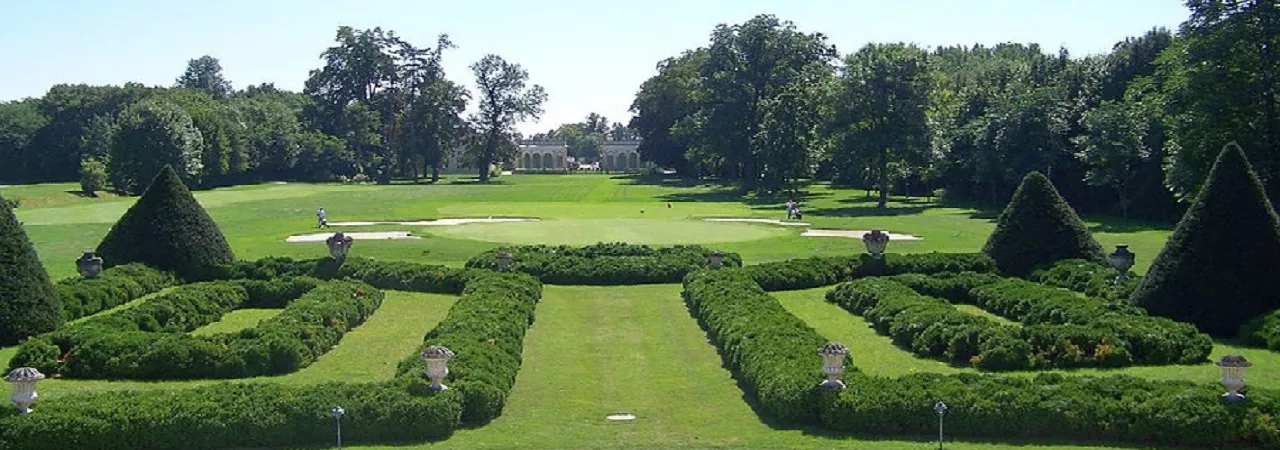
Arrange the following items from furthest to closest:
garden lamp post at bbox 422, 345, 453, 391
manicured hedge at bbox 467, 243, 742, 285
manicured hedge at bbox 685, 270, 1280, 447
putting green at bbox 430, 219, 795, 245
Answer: putting green at bbox 430, 219, 795, 245 → manicured hedge at bbox 467, 243, 742, 285 → garden lamp post at bbox 422, 345, 453, 391 → manicured hedge at bbox 685, 270, 1280, 447

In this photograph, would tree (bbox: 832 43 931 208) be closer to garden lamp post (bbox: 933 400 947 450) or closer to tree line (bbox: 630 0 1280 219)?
tree line (bbox: 630 0 1280 219)

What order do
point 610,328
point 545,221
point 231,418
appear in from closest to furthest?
point 231,418
point 610,328
point 545,221

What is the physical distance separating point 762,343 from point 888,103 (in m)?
54.8

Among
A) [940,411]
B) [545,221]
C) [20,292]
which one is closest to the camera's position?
[940,411]

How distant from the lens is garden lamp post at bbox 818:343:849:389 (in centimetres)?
1797

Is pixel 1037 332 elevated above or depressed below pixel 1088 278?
above

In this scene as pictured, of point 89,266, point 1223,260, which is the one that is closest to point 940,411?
point 1223,260

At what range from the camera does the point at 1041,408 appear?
17062 millimetres

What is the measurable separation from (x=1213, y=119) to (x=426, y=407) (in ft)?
130

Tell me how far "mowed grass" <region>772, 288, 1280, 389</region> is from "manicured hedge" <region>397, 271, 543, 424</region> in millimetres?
6769

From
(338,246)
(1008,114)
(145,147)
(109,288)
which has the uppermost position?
(1008,114)

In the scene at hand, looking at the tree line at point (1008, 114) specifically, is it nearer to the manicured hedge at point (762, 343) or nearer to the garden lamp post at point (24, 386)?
the manicured hedge at point (762, 343)

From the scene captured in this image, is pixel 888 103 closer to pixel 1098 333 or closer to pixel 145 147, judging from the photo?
pixel 1098 333

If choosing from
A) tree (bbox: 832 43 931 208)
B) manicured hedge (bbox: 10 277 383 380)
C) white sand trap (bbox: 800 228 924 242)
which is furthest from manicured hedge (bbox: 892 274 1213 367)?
tree (bbox: 832 43 931 208)
